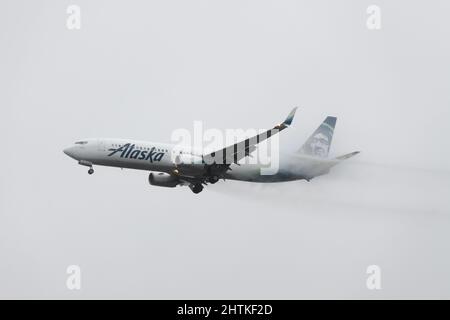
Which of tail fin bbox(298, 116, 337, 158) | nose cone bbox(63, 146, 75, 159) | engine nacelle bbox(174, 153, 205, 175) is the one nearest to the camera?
engine nacelle bbox(174, 153, 205, 175)

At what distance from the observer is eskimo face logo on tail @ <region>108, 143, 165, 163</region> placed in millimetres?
103062

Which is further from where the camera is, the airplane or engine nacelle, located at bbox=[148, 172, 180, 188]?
engine nacelle, located at bbox=[148, 172, 180, 188]

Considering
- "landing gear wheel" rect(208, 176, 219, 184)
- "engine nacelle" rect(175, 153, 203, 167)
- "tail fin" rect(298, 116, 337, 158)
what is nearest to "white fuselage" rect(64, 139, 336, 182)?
"engine nacelle" rect(175, 153, 203, 167)

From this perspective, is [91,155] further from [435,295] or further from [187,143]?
[435,295]

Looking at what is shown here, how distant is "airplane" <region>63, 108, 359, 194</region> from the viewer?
338ft

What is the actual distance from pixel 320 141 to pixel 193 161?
14.6m

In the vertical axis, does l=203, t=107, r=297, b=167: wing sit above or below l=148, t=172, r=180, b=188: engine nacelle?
above

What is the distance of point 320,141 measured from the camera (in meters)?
112

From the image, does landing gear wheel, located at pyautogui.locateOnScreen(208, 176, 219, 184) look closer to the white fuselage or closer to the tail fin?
the white fuselage

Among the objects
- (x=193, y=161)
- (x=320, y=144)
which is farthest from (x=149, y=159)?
(x=320, y=144)

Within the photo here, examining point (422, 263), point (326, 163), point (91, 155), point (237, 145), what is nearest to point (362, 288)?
point (422, 263)

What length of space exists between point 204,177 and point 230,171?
2.44 meters

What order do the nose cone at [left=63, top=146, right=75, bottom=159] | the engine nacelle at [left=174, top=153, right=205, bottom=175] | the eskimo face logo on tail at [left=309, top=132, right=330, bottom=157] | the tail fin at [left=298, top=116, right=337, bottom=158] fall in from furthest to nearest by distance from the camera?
the eskimo face logo on tail at [left=309, top=132, right=330, bottom=157] → the tail fin at [left=298, top=116, right=337, bottom=158] → the nose cone at [left=63, top=146, right=75, bottom=159] → the engine nacelle at [left=174, top=153, right=205, bottom=175]

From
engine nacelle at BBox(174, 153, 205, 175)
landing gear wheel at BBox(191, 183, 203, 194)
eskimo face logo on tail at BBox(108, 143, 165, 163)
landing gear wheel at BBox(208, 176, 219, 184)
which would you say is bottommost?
landing gear wheel at BBox(191, 183, 203, 194)
